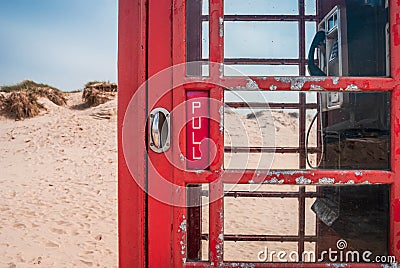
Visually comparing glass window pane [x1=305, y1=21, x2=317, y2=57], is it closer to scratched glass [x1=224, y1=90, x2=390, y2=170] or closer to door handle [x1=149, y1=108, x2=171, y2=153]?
scratched glass [x1=224, y1=90, x2=390, y2=170]

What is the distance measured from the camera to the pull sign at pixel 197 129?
→ 1.51m

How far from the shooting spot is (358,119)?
2016mm

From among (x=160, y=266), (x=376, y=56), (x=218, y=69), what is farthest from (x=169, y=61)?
(x=376, y=56)

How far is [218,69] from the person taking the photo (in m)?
1.51

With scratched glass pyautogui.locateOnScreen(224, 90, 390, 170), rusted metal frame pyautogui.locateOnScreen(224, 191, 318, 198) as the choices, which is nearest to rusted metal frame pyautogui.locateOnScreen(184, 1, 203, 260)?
scratched glass pyautogui.locateOnScreen(224, 90, 390, 170)

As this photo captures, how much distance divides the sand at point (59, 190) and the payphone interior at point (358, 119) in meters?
3.47

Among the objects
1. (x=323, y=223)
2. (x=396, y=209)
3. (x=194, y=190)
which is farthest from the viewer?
(x=323, y=223)

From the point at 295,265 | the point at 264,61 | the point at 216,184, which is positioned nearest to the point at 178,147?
the point at 216,184

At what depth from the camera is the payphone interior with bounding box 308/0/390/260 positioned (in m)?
1.79

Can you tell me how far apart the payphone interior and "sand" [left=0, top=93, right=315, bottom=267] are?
383mm

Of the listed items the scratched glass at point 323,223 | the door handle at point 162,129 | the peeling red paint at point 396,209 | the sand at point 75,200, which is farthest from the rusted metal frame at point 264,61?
the peeling red paint at point 396,209

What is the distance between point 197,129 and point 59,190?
7.70 meters

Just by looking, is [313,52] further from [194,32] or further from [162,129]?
[162,129]

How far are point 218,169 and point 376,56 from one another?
1.01 meters
